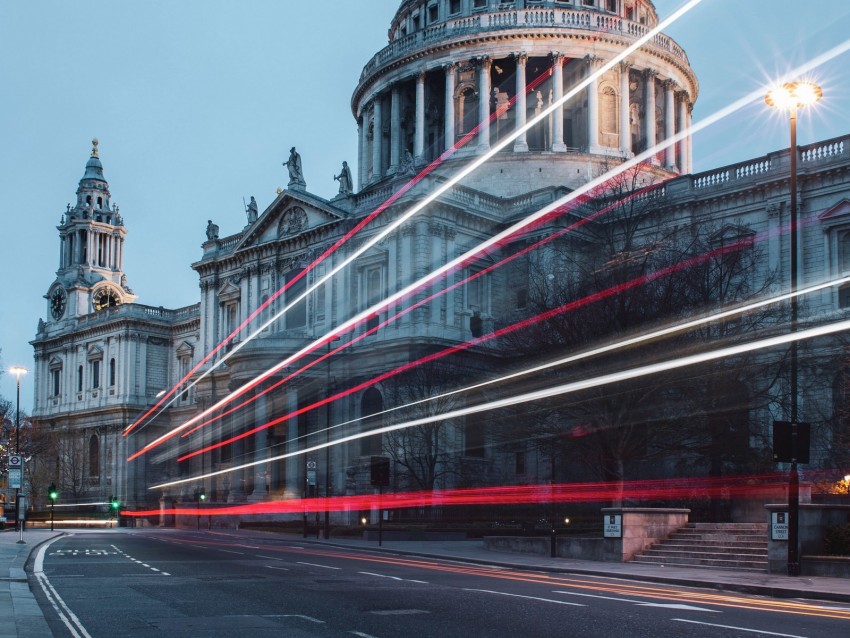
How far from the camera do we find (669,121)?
8450cm

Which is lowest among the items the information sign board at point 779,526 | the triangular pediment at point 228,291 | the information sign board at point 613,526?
the information sign board at point 613,526

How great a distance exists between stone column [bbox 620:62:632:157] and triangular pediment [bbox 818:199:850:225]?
26.9 metres

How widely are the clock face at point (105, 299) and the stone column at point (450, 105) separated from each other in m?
47.3

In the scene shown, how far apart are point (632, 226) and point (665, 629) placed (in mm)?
34786

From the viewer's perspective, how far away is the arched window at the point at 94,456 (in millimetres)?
103438

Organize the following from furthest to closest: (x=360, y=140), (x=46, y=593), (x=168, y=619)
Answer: (x=360, y=140) < (x=46, y=593) < (x=168, y=619)

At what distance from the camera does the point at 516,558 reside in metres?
31.1

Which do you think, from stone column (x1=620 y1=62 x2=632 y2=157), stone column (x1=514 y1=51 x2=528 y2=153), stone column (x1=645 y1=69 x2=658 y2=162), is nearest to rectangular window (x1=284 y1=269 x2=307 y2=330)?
stone column (x1=514 y1=51 x2=528 y2=153)

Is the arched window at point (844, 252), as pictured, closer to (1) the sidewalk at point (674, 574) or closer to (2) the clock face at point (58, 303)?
(1) the sidewalk at point (674, 574)

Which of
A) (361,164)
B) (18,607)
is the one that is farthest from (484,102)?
(18,607)

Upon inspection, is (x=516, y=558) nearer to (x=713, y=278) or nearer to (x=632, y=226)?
(x=713, y=278)

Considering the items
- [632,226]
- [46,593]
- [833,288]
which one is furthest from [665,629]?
[833,288]

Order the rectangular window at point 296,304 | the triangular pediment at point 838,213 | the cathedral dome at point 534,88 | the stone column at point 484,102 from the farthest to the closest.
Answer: the cathedral dome at point 534,88 < the stone column at point 484,102 < the rectangular window at point 296,304 < the triangular pediment at point 838,213

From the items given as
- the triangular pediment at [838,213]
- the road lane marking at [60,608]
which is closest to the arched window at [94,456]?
the triangular pediment at [838,213]
